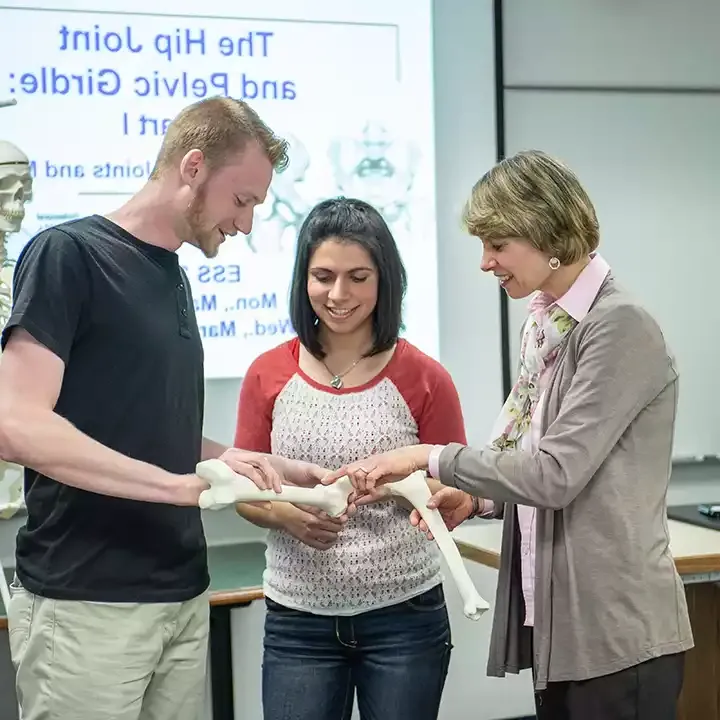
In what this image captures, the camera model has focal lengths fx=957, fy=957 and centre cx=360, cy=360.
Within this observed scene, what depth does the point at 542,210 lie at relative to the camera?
1.58 metres

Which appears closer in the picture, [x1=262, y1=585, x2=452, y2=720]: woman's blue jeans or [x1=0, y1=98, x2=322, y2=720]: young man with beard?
[x1=0, y1=98, x2=322, y2=720]: young man with beard

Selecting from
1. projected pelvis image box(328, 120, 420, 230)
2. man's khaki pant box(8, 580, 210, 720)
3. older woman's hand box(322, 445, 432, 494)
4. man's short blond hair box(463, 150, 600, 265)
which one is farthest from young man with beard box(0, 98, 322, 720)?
projected pelvis image box(328, 120, 420, 230)

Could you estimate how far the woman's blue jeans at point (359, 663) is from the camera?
1.72 m

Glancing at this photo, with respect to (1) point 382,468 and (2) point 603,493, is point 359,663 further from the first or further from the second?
(2) point 603,493

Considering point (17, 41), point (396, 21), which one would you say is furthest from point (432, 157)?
point (17, 41)

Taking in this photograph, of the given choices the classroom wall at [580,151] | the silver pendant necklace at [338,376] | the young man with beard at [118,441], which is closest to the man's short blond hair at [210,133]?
the young man with beard at [118,441]

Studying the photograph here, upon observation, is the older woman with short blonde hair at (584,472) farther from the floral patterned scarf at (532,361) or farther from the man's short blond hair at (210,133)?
the man's short blond hair at (210,133)

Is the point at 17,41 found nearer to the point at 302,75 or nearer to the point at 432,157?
the point at 302,75

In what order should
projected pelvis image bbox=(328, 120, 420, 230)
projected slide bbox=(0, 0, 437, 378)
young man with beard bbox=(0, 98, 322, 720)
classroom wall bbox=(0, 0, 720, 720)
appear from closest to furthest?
young man with beard bbox=(0, 98, 322, 720), projected slide bbox=(0, 0, 437, 378), projected pelvis image bbox=(328, 120, 420, 230), classroom wall bbox=(0, 0, 720, 720)

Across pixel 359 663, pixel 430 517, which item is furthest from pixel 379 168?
pixel 359 663

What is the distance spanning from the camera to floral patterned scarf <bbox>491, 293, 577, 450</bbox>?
5.26ft

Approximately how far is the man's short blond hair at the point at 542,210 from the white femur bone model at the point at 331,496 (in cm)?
46

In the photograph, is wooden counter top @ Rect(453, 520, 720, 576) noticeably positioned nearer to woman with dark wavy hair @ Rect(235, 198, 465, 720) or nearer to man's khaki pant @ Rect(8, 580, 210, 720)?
woman with dark wavy hair @ Rect(235, 198, 465, 720)

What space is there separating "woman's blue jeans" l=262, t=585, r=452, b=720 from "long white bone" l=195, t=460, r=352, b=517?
0.25m
